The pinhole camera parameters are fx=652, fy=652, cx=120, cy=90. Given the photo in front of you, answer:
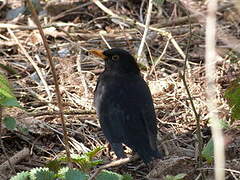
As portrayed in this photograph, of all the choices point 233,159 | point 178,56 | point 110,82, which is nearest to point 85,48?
point 178,56

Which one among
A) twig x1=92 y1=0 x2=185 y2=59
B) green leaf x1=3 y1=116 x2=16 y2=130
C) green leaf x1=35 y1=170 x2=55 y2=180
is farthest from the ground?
green leaf x1=35 y1=170 x2=55 y2=180

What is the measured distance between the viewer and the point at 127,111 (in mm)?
4848

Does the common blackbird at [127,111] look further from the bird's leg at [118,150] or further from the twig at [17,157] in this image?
the twig at [17,157]

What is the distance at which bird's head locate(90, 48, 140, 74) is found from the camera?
5508 mm

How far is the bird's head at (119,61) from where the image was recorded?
5508mm

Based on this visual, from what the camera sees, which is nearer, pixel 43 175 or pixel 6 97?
pixel 43 175

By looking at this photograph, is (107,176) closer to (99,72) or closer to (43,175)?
(43,175)

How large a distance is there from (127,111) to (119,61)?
32.0 inches

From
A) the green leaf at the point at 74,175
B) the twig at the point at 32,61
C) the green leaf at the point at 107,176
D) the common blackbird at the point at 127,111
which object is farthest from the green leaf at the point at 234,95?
the twig at the point at 32,61

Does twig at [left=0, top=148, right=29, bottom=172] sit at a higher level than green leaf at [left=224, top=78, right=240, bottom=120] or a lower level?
lower

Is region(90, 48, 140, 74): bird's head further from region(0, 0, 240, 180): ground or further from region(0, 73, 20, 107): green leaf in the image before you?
region(0, 73, 20, 107): green leaf

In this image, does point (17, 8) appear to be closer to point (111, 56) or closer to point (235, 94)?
point (111, 56)

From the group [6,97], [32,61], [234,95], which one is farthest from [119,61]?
[6,97]

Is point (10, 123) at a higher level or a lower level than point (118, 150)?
higher
